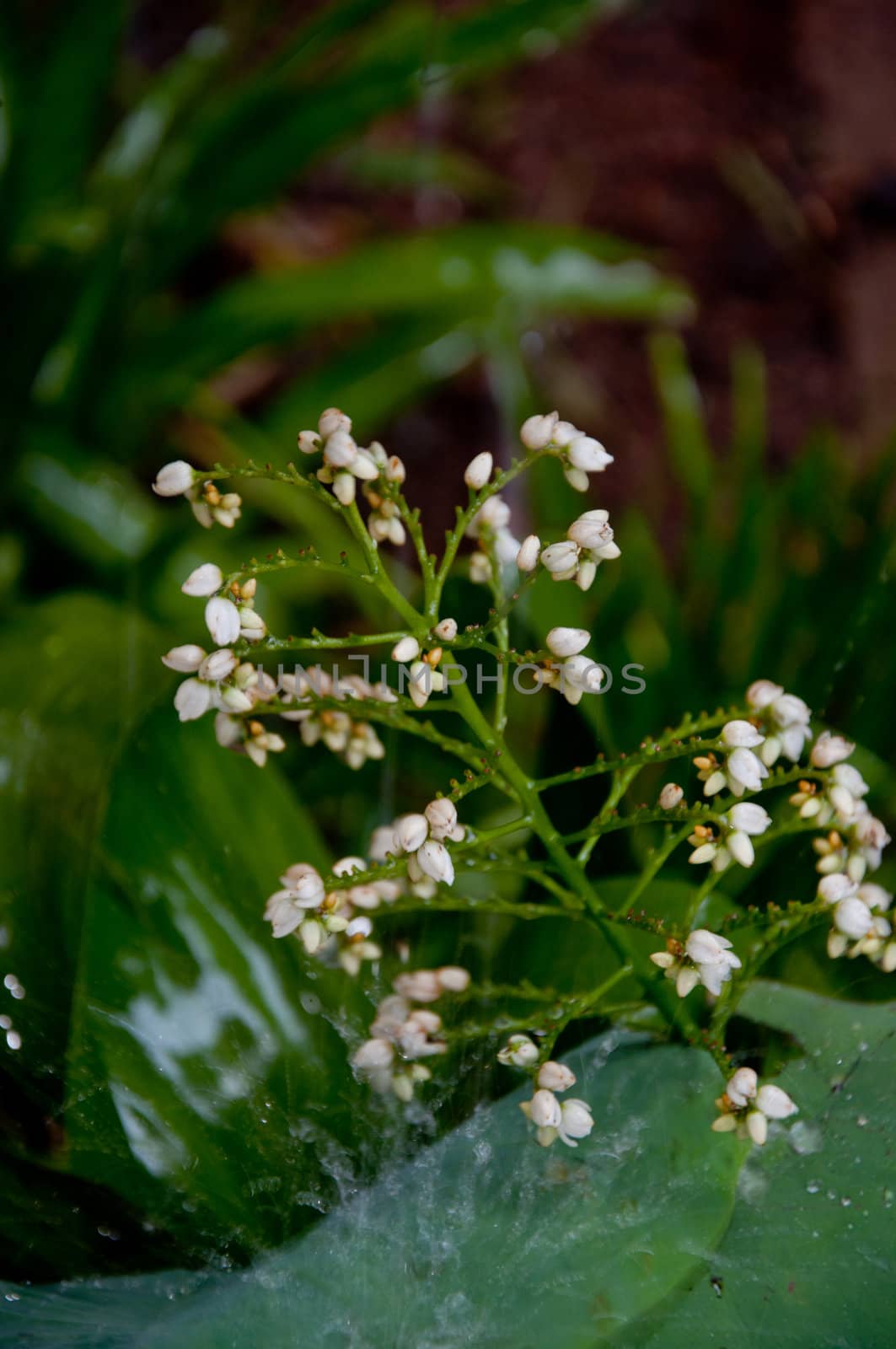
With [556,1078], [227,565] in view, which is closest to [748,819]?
[556,1078]

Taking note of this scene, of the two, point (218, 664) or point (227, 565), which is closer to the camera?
point (218, 664)

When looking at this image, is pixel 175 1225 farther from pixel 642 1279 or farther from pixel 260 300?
pixel 260 300

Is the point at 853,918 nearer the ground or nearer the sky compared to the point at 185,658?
nearer the ground

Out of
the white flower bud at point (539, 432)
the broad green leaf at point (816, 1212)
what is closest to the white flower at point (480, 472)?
the white flower bud at point (539, 432)

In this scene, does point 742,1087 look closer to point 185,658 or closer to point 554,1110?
point 554,1110

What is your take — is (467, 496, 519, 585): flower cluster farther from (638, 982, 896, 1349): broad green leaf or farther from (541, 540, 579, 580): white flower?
(638, 982, 896, 1349): broad green leaf

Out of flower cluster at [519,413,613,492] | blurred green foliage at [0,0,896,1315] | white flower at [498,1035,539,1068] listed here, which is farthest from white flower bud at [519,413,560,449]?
white flower at [498,1035,539,1068]

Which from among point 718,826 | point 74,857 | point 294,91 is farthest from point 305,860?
point 294,91

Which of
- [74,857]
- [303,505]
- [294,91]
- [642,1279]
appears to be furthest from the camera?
[303,505]
